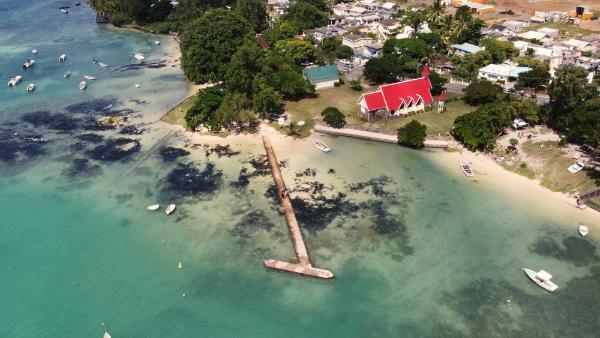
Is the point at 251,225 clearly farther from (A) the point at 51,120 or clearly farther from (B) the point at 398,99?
(A) the point at 51,120

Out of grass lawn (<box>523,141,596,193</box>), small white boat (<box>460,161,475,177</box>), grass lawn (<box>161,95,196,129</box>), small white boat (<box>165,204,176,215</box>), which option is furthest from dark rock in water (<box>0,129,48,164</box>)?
grass lawn (<box>523,141,596,193</box>)

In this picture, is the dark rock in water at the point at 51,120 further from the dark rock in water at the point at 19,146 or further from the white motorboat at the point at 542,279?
the white motorboat at the point at 542,279

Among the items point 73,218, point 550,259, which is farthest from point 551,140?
point 73,218

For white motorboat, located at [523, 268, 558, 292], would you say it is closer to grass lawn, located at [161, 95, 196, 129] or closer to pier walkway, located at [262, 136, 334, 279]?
pier walkway, located at [262, 136, 334, 279]

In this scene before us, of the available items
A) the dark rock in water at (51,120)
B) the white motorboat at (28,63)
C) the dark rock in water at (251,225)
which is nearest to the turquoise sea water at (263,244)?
the dark rock in water at (251,225)

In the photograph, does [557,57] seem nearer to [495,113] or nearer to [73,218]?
[495,113]

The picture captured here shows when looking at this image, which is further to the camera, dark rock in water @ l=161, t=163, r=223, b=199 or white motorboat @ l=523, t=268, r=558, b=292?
dark rock in water @ l=161, t=163, r=223, b=199
